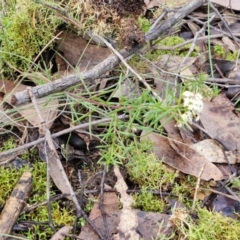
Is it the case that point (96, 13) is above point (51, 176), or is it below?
above

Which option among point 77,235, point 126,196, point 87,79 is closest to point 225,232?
point 126,196

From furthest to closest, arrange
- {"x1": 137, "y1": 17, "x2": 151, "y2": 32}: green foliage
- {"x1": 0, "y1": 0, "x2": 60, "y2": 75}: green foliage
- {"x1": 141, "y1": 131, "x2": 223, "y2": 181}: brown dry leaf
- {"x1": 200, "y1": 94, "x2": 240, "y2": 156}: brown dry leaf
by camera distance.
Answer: {"x1": 137, "y1": 17, "x2": 151, "y2": 32}: green foliage
{"x1": 0, "y1": 0, "x2": 60, "y2": 75}: green foliage
{"x1": 200, "y1": 94, "x2": 240, "y2": 156}: brown dry leaf
{"x1": 141, "y1": 131, "x2": 223, "y2": 181}: brown dry leaf

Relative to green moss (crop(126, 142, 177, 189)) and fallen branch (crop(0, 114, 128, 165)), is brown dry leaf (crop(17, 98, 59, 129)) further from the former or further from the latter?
green moss (crop(126, 142, 177, 189))

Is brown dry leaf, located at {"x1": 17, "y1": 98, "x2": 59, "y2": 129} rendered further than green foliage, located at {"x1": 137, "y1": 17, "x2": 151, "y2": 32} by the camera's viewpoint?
No

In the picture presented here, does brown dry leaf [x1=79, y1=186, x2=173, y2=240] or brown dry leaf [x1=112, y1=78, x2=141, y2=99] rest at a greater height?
brown dry leaf [x1=112, y1=78, x2=141, y2=99]

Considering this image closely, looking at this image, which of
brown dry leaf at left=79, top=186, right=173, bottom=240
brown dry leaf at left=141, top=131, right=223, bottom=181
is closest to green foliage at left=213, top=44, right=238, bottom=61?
brown dry leaf at left=141, top=131, right=223, bottom=181

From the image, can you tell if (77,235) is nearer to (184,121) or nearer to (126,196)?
(126,196)

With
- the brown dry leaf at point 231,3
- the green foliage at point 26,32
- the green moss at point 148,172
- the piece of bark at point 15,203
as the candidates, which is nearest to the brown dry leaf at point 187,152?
the green moss at point 148,172

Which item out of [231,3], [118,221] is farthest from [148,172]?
[231,3]

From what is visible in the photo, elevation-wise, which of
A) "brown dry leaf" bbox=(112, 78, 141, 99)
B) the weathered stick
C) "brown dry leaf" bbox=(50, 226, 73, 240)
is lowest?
"brown dry leaf" bbox=(50, 226, 73, 240)
